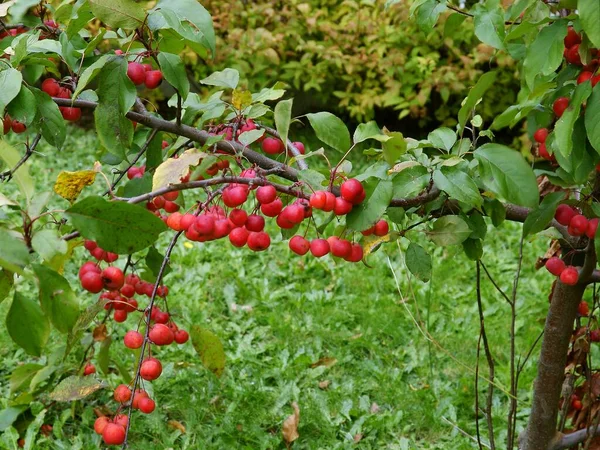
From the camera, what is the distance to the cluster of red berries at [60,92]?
5.04 feet

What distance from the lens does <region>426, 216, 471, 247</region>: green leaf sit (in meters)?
1.39

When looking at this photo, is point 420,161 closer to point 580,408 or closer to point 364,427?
point 580,408

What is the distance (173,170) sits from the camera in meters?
1.17

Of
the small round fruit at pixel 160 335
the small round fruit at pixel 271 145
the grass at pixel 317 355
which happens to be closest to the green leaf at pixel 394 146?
the small round fruit at pixel 271 145

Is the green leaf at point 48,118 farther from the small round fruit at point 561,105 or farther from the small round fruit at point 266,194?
the small round fruit at point 561,105

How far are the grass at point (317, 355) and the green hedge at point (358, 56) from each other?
1.80m

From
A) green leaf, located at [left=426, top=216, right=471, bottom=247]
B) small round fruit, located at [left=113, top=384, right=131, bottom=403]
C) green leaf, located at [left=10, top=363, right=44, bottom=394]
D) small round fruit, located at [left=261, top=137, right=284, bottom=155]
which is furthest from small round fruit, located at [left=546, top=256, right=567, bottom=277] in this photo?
green leaf, located at [left=10, top=363, right=44, bottom=394]

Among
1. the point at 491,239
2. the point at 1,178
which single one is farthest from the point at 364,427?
the point at 491,239

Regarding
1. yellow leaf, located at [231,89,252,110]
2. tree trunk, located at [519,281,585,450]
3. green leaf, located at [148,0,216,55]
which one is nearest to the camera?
green leaf, located at [148,0,216,55]

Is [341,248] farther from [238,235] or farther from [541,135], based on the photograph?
[541,135]

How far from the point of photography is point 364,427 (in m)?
2.57

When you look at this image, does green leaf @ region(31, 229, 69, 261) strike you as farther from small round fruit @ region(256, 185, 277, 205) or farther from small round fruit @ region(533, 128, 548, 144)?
small round fruit @ region(533, 128, 548, 144)

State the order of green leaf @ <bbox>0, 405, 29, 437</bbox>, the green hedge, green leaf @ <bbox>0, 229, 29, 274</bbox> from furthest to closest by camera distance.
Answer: the green hedge → green leaf @ <bbox>0, 405, 29, 437</bbox> → green leaf @ <bbox>0, 229, 29, 274</bbox>

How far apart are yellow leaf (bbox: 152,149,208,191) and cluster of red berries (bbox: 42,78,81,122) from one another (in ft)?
1.53
